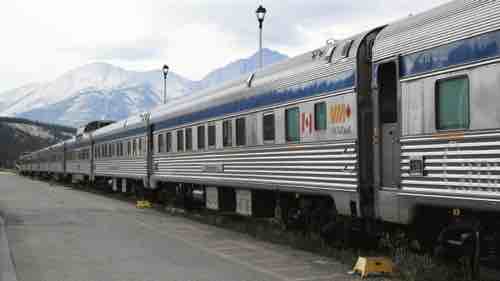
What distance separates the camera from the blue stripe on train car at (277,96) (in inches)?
428

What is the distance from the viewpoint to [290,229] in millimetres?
13719

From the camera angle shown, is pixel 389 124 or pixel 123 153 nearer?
pixel 389 124

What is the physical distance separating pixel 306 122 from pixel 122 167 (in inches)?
703

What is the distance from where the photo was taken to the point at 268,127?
13.8m

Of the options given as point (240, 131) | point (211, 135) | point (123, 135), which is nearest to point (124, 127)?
point (123, 135)

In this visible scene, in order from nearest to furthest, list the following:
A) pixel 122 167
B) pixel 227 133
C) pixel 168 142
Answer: pixel 227 133 < pixel 168 142 < pixel 122 167

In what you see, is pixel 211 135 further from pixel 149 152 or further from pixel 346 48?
pixel 346 48

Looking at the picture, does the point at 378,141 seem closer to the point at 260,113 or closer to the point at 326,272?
the point at 326,272

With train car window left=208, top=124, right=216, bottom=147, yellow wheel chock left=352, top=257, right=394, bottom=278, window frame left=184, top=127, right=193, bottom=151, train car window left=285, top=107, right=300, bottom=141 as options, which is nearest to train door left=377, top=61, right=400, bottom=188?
yellow wheel chock left=352, top=257, right=394, bottom=278

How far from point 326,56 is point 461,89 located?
12.5 feet

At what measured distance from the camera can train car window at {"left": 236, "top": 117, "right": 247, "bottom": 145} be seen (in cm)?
1512

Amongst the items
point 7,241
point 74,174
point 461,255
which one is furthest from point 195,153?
point 74,174

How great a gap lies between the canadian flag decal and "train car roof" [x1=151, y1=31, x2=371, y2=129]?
62 cm

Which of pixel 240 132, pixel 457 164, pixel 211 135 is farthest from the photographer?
pixel 211 135
